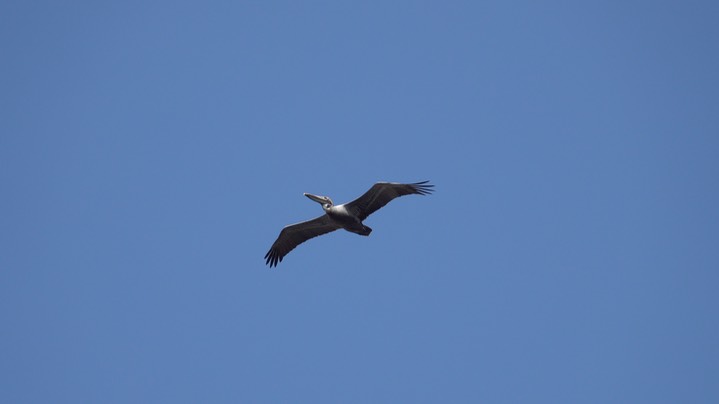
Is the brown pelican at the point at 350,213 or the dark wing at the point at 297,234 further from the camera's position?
the dark wing at the point at 297,234

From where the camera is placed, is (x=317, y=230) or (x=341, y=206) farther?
(x=317, y=230)

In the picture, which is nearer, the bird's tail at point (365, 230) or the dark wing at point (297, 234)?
the bird's tail at point (365, 230)

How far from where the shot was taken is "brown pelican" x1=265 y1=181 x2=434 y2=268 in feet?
89.0

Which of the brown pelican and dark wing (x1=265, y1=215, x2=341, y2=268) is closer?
the brown pelican

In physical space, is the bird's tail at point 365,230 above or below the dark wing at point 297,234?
below

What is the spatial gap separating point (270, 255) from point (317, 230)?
190cm

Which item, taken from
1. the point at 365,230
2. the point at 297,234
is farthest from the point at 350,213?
the point at 297,234

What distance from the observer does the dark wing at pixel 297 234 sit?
29.5 m

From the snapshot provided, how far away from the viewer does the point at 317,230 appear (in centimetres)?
2998

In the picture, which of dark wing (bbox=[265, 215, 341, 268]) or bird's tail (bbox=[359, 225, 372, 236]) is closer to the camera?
bird's tail (bbox=[359, 225, 372, 236])

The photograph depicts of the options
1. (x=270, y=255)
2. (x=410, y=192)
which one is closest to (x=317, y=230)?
(x=270, y=255)

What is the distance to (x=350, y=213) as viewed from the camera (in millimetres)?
27859

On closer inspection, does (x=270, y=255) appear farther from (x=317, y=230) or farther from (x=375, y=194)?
(x=375, y=194)

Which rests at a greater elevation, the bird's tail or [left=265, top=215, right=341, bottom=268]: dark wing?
[left=265, top=215, right=341, bottom=268]: dark wing
